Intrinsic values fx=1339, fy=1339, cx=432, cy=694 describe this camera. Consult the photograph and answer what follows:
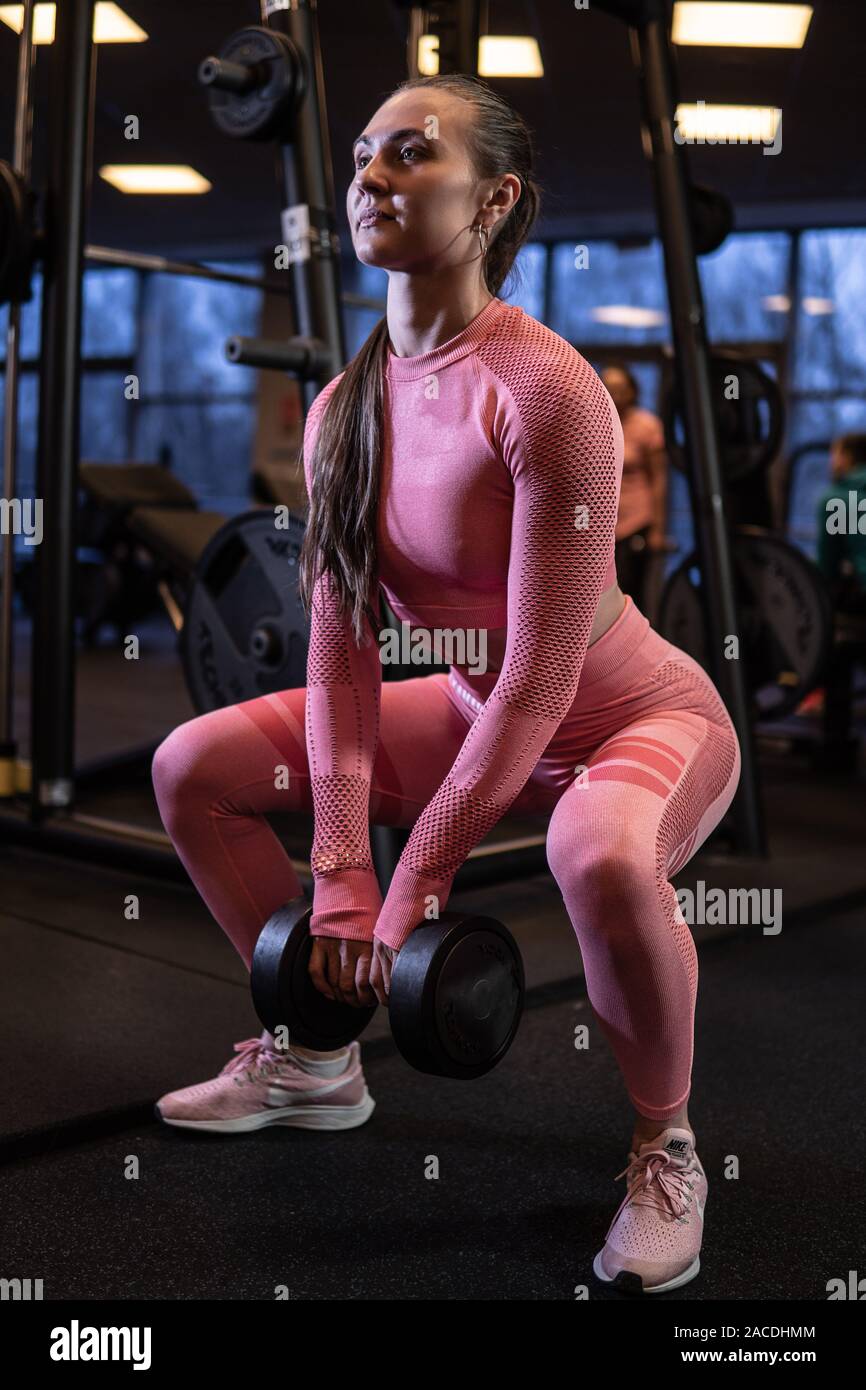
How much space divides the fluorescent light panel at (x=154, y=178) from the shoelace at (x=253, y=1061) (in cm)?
658

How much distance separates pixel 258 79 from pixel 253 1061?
68.5 inches

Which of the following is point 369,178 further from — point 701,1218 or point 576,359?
point 701,1218

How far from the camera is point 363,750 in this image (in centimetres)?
140

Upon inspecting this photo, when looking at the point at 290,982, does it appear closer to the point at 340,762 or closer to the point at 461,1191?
the point at 340,762

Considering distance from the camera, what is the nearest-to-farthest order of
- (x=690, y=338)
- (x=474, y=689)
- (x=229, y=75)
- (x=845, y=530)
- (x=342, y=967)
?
(x=342, y=967)
(x=474, y=689)
(x=229, y=75)
(x=690, y=338)
(x=845, y=530)

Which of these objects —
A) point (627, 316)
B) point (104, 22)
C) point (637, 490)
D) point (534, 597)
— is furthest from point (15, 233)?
point (627, 316)

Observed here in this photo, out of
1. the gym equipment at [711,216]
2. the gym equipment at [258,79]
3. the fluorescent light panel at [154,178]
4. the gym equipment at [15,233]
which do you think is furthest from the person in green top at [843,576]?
the fluorescent light panel at [154,178]

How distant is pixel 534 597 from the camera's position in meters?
1.25

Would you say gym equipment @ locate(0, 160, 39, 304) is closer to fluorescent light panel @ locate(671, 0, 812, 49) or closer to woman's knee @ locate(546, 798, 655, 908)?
woman's knee @ locate(546, 798, 655, 908)

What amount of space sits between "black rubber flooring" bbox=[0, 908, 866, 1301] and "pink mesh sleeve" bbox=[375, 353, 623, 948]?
347 mm

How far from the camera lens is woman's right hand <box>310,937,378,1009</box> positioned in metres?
1.29

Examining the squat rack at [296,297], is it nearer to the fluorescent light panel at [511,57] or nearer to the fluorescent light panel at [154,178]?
the fluorescent light panel at [511,57]

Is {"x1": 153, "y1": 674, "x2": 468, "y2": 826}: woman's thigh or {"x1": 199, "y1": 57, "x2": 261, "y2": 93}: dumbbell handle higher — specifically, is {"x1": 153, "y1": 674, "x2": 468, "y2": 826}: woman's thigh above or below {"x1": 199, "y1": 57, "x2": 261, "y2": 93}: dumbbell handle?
below

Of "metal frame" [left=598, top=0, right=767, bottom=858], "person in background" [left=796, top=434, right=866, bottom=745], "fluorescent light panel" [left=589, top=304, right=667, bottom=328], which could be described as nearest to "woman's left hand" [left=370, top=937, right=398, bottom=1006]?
"metal frame" [left=598, top=0, right=767, bottom=858]
